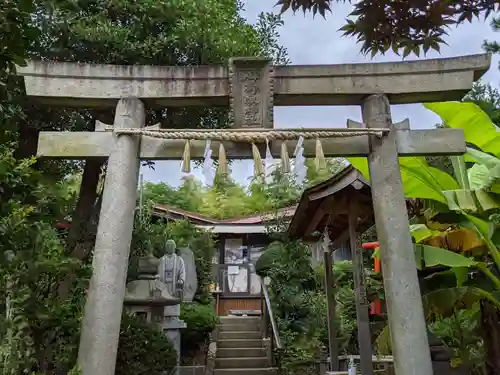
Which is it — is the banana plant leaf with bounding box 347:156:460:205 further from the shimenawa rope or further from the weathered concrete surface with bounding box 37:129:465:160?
the shimenawa rope

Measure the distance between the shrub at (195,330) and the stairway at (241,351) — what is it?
479mm

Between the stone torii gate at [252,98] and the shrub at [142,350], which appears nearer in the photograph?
the stone torii gate at [252,98]

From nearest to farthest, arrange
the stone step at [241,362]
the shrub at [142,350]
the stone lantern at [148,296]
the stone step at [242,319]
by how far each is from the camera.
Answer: the shrub at [142,350] → the stone lantern at [148,296] → the stone step at [241,362] → the stone step at [242,319]

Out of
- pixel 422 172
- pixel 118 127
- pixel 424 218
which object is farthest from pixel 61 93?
pixel 424 218

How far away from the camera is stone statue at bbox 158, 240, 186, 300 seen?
10.7 metres

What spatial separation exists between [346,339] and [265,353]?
2060 millimetres

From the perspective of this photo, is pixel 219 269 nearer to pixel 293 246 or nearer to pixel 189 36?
pixel 293 246

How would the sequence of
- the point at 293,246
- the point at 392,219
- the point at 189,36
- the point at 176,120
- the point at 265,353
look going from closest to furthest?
the point at 392,219, the point at 189,36, the point at 176,120, the point at 265,353, the point at 293,246

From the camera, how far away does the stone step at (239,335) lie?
13250 mm

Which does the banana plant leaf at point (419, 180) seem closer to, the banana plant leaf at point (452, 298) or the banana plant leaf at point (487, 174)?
the banana plant leaf at point (487, 174)

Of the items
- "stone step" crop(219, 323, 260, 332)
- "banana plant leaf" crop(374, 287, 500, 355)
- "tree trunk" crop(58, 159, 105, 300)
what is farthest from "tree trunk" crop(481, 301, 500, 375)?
"stone step" crop(219, 323, 260, 332)

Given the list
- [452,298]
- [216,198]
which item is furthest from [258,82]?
[216,198]

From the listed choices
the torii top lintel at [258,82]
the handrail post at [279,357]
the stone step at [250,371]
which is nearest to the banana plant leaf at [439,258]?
the torii top lintel at [258,82]

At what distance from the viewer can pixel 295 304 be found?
13367 mm
